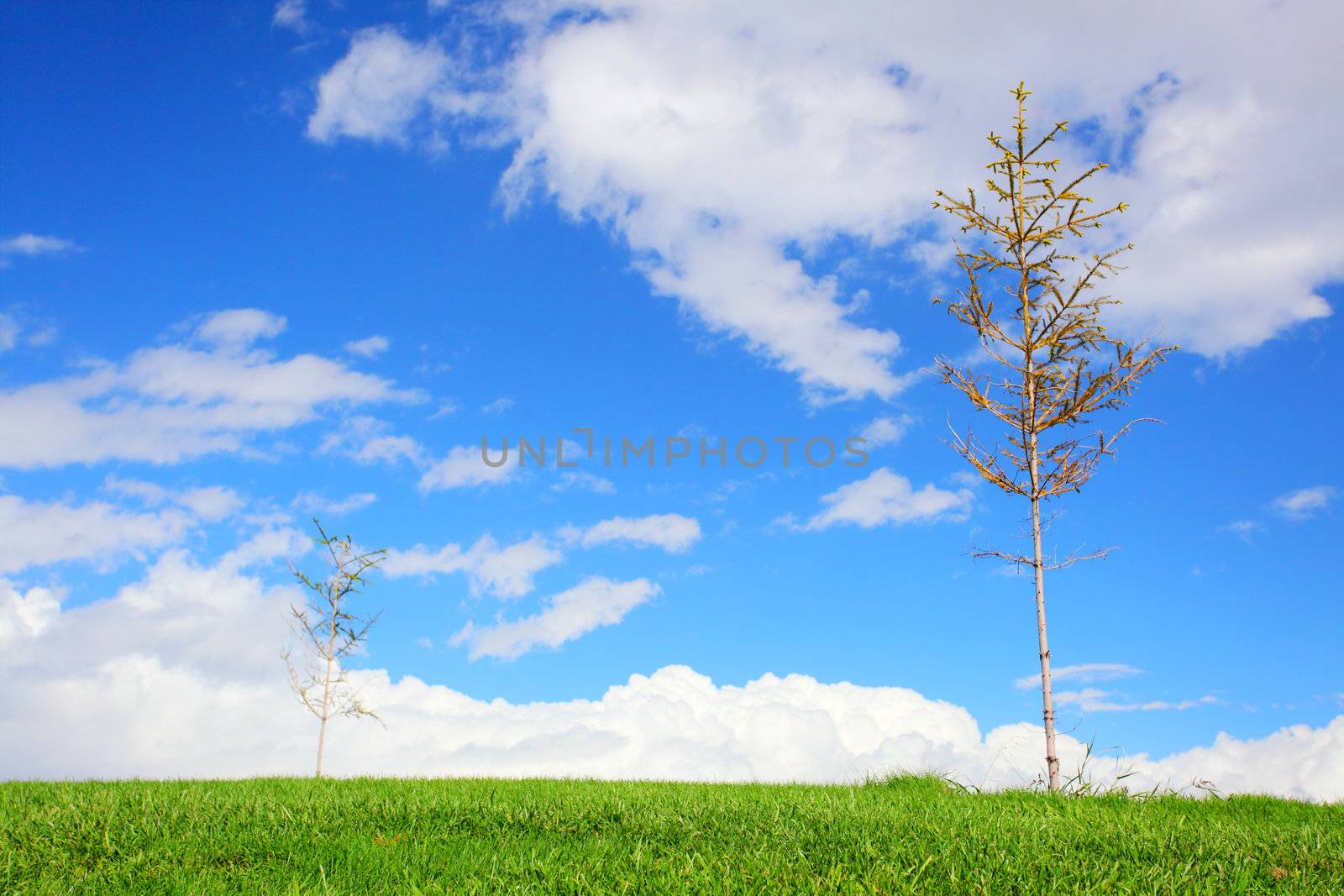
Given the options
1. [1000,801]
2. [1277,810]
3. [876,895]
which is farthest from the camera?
[1277,810]

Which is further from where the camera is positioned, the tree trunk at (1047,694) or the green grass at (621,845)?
the tree trunk at (1047,694)

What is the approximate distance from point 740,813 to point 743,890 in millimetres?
2304

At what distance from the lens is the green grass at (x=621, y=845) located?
17.5 feet

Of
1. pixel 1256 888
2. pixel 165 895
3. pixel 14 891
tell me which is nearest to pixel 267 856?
pixel 165 895

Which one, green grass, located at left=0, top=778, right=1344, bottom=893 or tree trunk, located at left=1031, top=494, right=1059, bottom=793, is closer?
green grass, located at left=0, top=778, right=1344, bottom=893

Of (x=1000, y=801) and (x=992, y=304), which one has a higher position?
(x=992, y=304)

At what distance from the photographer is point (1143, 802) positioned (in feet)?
33.2

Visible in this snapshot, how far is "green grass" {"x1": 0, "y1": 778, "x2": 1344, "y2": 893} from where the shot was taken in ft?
17.5

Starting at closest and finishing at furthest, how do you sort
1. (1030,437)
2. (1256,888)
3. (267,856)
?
(1256,888)
(267,856)
(1030,437)

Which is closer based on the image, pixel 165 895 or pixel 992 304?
pixel 165 895

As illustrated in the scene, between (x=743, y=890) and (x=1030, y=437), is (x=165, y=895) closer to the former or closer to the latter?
(x=743, y=890)

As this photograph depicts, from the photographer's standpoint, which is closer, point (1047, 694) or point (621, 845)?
point (621, 845)

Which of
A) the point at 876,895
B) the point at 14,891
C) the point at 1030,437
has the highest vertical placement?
the point at 1030,437

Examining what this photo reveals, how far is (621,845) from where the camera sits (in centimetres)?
633
